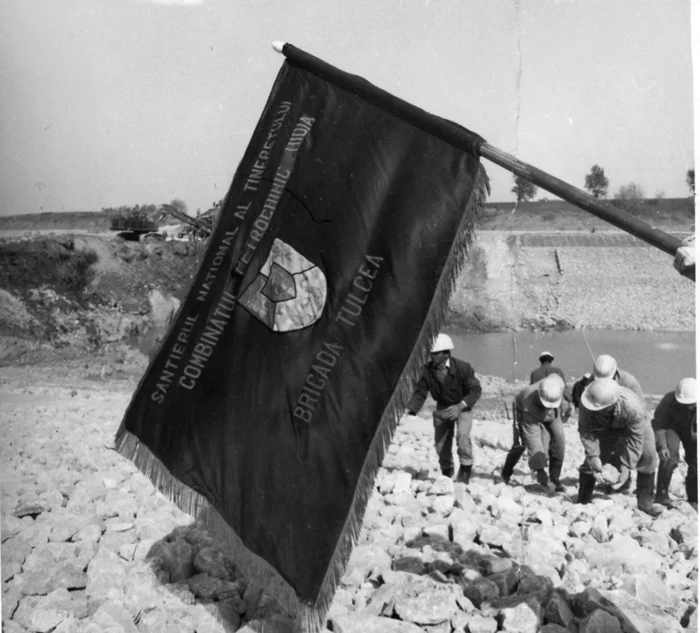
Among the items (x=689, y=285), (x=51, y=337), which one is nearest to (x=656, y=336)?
(x=689, y=285)

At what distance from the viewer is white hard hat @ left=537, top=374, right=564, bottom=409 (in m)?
6.49

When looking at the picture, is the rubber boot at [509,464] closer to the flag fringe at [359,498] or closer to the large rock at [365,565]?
the large rock at [365,565]

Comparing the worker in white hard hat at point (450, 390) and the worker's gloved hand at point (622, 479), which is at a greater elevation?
the worker in white hard hat at point (450, 390)

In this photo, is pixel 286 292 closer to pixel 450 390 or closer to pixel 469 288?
pixel 450 390

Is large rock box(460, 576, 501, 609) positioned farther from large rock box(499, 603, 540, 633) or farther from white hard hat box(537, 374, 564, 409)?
white hard hat box(537, 374, 564, 409)

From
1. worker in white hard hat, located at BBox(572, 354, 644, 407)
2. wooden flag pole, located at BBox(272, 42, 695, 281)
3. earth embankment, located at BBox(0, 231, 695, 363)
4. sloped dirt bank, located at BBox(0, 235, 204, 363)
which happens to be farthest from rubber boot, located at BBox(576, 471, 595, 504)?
earth embankment, located at BBox(0, 231, 695, 363)

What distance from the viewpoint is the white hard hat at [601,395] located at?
5.71 meters

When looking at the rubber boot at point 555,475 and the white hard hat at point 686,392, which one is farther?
the rubber boot at point 555,475

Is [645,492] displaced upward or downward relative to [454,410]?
downward

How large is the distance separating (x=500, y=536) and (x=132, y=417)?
2510 mm

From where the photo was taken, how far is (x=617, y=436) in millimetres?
5969

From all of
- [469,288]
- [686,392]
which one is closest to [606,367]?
[686,392]

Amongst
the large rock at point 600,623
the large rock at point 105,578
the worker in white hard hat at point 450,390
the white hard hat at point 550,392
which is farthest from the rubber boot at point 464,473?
the large rock at point 105,578

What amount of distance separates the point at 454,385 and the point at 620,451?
59.4 inches
